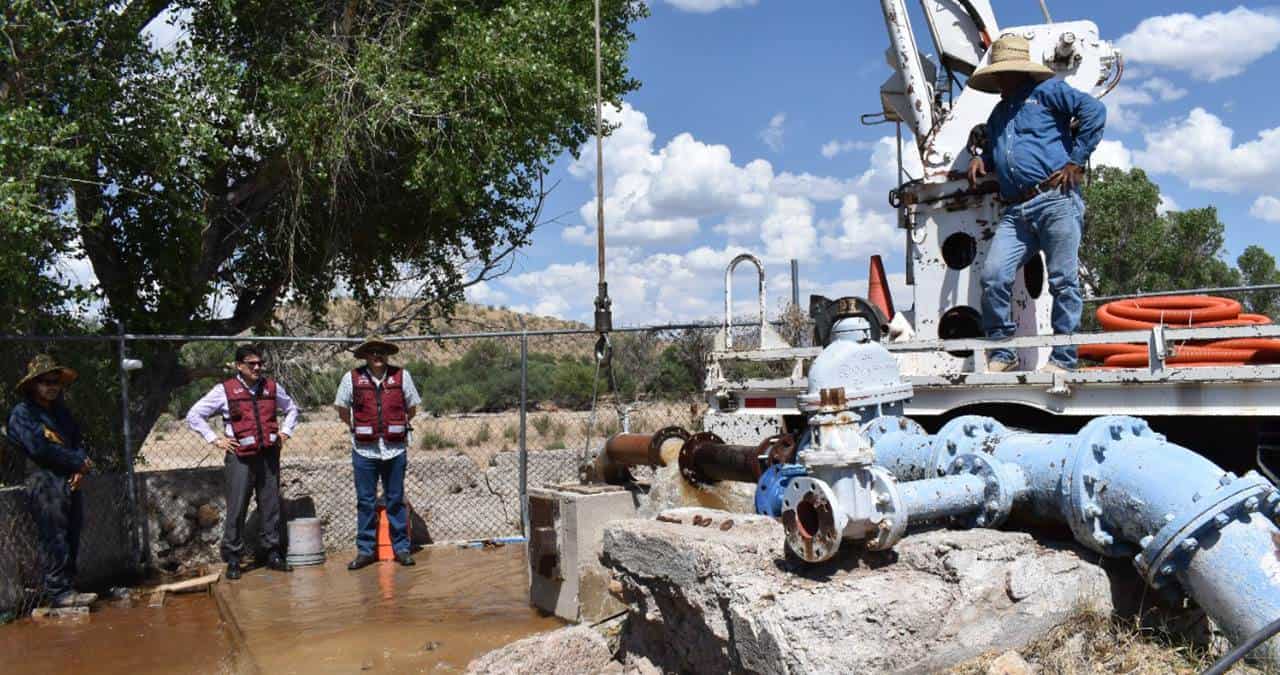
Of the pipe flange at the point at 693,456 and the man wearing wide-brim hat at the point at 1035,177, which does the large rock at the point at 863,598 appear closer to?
the pipe flange at the point at 693,456

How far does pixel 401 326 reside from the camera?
11484mm

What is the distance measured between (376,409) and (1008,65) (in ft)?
17.0

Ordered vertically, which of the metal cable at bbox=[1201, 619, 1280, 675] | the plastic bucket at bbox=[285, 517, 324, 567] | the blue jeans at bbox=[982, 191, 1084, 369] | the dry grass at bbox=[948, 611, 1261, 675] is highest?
the blue jeans at bbox=[982, 191, 1084, 369]

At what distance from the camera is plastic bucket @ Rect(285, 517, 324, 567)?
8469mm

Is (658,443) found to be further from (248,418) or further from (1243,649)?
(1243,649)

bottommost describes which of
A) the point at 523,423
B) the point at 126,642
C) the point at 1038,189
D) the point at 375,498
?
the point at 126,642

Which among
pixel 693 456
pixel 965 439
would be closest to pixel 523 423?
pixel 693 456

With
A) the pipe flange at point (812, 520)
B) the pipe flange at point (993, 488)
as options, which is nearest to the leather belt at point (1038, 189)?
the pipe flange at point (993, 488)

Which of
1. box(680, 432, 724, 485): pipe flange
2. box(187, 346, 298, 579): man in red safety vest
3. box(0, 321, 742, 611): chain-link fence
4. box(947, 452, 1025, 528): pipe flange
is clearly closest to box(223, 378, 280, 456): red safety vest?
box(187, 346, 298, 579): man in red safety vest

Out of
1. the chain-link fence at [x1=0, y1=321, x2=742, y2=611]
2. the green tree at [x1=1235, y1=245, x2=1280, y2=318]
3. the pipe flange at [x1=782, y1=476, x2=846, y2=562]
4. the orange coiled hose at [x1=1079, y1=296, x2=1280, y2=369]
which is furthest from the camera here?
the green tree at [x1=1235, y1=245, x2=1280, y2=318]

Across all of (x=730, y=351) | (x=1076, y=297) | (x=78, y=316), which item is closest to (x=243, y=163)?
(x=78, y=316)

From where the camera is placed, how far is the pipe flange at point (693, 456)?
631 cm

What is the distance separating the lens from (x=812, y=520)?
3.74 meters

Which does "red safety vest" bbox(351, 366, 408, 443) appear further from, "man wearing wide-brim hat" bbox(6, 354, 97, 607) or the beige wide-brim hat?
the beige wide-brim hat
